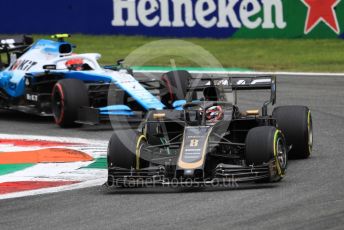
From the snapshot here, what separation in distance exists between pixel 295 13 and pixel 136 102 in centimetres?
928

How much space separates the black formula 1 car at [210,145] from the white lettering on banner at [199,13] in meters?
12.3

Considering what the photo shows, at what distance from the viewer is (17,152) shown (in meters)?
13.5

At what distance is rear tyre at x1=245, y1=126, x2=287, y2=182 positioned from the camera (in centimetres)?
1025

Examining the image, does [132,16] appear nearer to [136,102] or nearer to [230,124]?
[136,102]

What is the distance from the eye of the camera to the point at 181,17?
2530 centimetres

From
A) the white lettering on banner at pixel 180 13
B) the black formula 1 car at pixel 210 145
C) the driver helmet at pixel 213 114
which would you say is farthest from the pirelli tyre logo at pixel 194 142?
the white lettering on banner at pixel 180 13

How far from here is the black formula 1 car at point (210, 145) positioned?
1019 centimetres

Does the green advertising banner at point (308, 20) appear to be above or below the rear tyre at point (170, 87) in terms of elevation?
above

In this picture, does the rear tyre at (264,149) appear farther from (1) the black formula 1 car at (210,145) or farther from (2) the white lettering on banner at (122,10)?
(2) the white lettering on banner at (122,10)

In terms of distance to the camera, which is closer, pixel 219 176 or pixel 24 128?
pixel 219 176

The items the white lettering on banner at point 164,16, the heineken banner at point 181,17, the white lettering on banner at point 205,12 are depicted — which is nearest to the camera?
Result: the heineken banner at point 181,17

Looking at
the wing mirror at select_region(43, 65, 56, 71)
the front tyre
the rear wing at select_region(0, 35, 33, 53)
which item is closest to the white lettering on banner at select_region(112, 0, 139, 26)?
the rear wing at select_region(0, 35, 33, 53)

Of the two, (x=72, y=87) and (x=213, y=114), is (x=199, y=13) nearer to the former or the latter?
(x=72, y=87)

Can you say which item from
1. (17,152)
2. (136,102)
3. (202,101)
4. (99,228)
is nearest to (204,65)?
(136,102)
